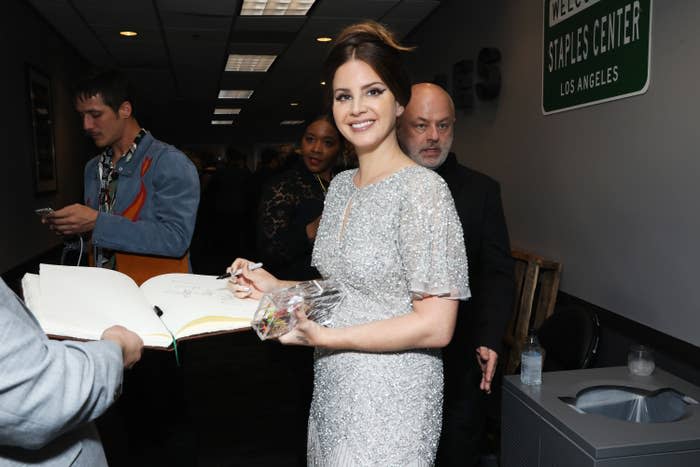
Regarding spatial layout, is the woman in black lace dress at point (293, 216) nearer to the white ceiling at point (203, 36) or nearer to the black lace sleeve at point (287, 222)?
the black lace sleeve at point (287, 222)

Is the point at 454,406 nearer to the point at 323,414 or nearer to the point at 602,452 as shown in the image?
the point at 602,452

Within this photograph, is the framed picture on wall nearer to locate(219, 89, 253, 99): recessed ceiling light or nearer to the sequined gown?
the sequined gown

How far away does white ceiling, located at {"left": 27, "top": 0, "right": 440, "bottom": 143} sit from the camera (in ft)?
16.4

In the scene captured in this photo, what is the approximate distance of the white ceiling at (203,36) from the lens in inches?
196

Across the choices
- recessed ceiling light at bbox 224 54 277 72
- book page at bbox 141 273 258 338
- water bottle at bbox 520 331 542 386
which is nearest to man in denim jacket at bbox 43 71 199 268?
book page at bbox 141 273 258 338

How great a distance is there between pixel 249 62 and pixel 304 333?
729 centimetres

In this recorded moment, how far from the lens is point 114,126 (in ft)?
6.28

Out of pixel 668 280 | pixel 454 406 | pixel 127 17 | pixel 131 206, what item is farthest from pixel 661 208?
pixel 127 17

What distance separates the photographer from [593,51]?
262cm

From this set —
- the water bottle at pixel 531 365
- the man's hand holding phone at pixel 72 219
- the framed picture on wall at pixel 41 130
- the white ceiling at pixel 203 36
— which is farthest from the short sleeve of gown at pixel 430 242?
the framed picture on wall at pixel 41 130

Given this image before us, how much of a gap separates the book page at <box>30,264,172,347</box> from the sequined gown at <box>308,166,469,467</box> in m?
0.39

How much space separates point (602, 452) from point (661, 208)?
122cm

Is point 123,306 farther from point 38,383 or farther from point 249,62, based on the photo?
point 249,62

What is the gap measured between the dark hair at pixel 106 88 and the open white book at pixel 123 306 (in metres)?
0.79
